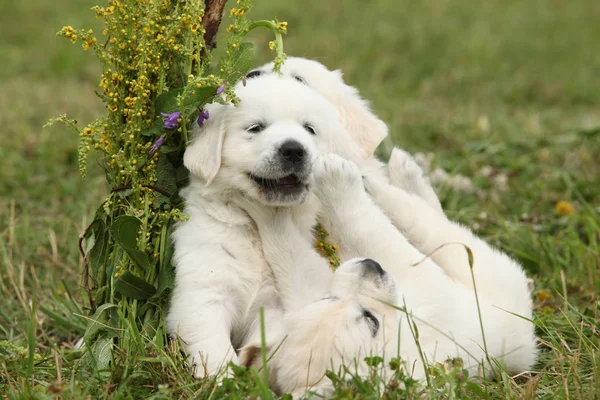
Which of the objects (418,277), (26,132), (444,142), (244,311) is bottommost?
(244,311)

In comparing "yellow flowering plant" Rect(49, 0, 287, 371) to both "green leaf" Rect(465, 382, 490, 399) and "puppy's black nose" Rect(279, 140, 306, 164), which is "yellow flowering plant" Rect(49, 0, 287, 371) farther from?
"green leaf" Rect(465, 382, 490, 399)

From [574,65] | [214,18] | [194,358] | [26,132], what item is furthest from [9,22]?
[194,358]

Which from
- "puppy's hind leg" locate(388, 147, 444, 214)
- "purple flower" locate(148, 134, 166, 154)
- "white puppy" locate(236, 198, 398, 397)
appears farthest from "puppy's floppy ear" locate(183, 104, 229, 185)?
"puppy's hind leg" locate(388, 147, 444, 214)

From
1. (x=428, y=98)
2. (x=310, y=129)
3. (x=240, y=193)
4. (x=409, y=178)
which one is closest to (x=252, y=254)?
(x=240, y=193)

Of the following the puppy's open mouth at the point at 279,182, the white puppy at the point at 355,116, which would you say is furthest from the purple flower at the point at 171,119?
the white puppy at the point at 355,116

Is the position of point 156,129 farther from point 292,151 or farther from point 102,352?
point 102,352

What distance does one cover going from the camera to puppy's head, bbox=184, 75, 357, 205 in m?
3.19

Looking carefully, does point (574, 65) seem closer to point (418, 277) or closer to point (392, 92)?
point (392, 92)

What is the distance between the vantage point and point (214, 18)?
3.45 meters

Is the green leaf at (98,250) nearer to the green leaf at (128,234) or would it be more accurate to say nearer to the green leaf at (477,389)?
the green leaf at (128,234)

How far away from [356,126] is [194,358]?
1.42 m

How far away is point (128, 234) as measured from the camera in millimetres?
3162

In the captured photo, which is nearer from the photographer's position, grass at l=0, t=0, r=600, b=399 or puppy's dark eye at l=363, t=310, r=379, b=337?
puppy's dark eye at l=363, t=310, r=379, b=337

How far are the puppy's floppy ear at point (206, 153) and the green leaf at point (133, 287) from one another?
494mm
